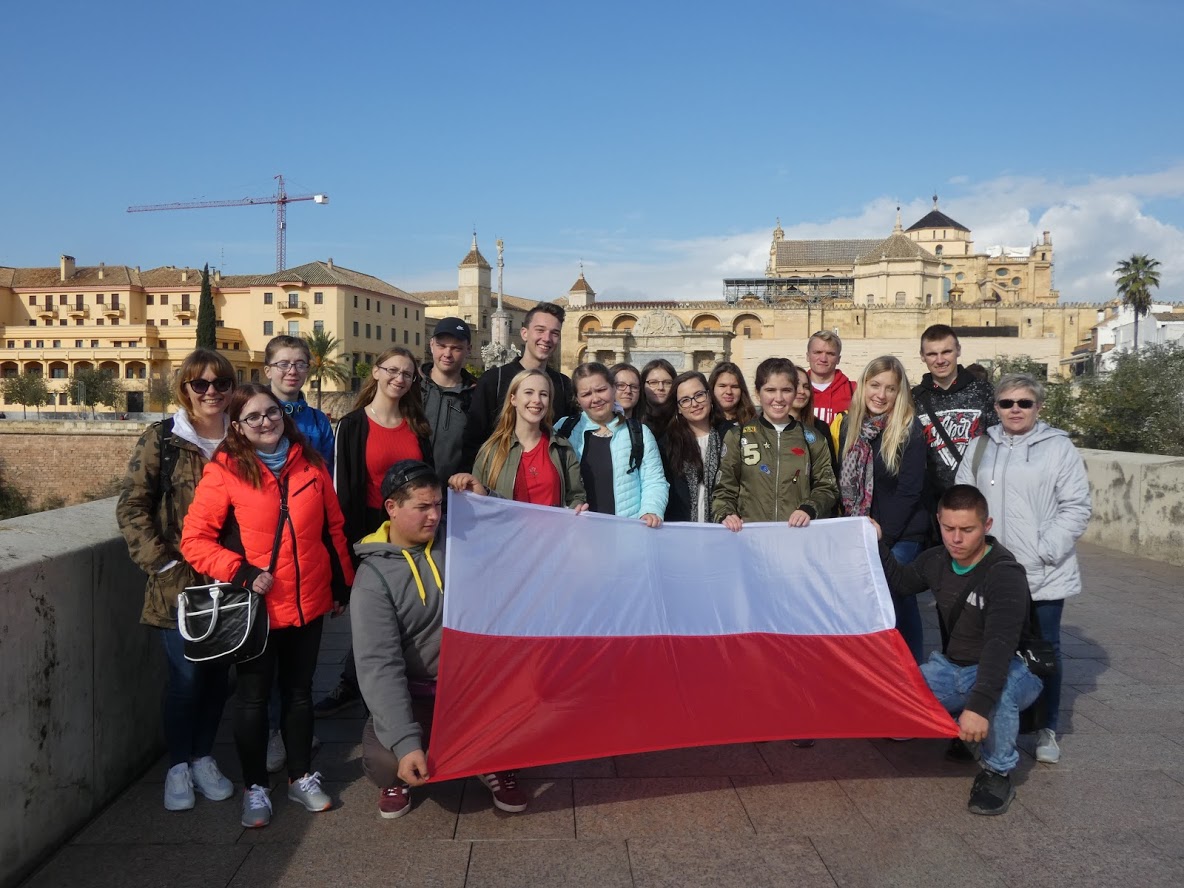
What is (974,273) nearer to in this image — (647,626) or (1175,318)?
(1175,318)

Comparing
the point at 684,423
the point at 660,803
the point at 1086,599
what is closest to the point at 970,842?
the point at 660,803

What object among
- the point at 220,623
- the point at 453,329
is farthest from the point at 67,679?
the point at 453,329

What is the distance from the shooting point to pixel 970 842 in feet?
12.3

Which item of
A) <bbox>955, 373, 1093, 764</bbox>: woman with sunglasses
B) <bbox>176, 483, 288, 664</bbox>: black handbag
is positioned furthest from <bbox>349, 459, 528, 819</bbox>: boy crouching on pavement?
<bbox>955, 373, 1093, 764</bbox>: woman with sunglasses

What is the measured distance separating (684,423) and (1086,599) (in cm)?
503

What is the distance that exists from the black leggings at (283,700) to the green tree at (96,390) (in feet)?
219

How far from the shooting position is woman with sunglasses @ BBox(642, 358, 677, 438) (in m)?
5.92

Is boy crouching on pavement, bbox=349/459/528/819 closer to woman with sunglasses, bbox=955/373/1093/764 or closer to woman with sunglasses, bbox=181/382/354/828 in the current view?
woman with sunglasses, bbox=181/382/354/828

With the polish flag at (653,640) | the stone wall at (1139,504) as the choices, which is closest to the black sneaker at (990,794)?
the polish flag at (653,640)

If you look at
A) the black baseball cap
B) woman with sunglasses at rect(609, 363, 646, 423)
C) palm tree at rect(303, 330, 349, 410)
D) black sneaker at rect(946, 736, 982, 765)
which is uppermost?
palm tree at rect(303, 330, 349, 410)

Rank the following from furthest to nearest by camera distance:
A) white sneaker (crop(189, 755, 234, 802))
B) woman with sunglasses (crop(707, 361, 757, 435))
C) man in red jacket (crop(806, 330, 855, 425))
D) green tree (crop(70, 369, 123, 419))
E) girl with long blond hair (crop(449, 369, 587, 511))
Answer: green tree (crop(70, 369, 123, 419))
man in red jacket (crop(806, 330, 855, 425))
woman with sunglasses (crop(707, 361, 757, 435))
girl with long blond hair (crop(449, 369, 587, 511))
white sneaker (crop(189, 755, 234, 802))

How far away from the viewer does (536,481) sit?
4.91m

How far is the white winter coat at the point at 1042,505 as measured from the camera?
184 inches

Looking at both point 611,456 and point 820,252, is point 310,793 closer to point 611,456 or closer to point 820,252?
point 611,456
